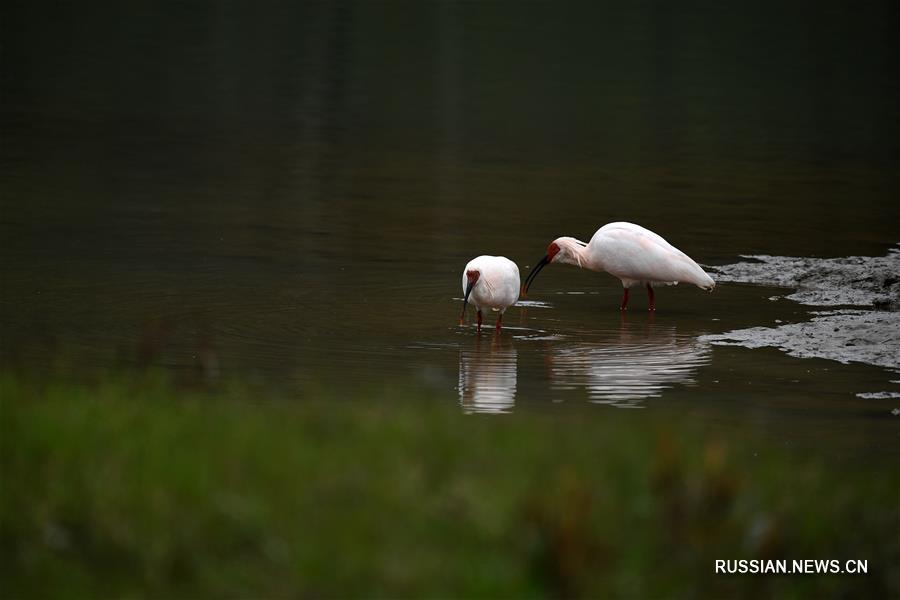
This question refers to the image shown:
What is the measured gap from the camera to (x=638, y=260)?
1551cm

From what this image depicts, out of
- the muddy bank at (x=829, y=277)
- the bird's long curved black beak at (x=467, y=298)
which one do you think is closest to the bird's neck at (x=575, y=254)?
the muddy bank at (x=829, y=277)

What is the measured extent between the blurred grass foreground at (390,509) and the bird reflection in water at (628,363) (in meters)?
4.60

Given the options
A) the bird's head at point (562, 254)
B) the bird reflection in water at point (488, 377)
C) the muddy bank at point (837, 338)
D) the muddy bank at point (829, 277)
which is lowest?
the bird reflection in water at point (488, 377)

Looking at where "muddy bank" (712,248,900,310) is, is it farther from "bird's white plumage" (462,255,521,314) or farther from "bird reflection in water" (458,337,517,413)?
"bird reflection in water" (458,337,517,413)

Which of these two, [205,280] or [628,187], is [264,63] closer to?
[628,187]

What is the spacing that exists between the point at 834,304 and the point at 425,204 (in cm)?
752

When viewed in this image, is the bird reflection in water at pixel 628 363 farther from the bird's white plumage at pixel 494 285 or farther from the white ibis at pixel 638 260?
the white ibis at pixel 638 260

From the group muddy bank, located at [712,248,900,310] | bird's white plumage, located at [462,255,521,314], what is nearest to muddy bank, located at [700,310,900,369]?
muddy bank, located at [712,248,900,310]

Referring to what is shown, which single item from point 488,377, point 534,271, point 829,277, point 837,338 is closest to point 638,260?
point 534,271

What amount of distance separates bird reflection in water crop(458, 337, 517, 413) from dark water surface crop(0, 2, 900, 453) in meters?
0.04

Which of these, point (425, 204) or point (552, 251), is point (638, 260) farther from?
point (425, 204)

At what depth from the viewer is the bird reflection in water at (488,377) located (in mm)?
11008

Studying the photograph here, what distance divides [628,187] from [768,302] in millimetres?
9042

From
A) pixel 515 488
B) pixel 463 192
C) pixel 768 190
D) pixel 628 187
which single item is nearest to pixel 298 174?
pixel 463 192
